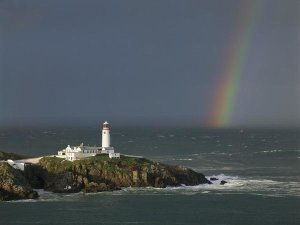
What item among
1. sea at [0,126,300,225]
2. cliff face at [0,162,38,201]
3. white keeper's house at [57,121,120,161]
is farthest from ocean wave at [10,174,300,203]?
white keeper's house at [57,121,120,161]

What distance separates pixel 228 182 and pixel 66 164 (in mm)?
26369

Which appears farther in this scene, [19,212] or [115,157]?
[115,157]

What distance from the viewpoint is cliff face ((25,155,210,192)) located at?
97.6m

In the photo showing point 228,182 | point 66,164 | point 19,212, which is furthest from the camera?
point 228,182

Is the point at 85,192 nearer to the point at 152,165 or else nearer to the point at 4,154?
the point at 152,165

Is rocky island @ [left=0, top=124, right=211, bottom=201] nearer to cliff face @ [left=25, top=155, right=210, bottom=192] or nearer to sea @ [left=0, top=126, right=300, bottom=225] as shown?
cliff face @ [left=25, top=155, right=210, bottom=192]

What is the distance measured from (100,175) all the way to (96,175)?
59cm

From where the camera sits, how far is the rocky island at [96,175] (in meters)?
96.8

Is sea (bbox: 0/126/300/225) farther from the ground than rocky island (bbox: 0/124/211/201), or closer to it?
closer to it

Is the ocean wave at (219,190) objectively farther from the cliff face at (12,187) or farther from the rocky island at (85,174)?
the cliff face at (12,187)

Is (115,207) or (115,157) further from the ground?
(115,157)

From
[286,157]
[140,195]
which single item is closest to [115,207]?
[140,195]

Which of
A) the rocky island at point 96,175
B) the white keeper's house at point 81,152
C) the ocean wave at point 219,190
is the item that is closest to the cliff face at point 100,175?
the rocky island at point 96,175

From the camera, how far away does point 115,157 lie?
108m
